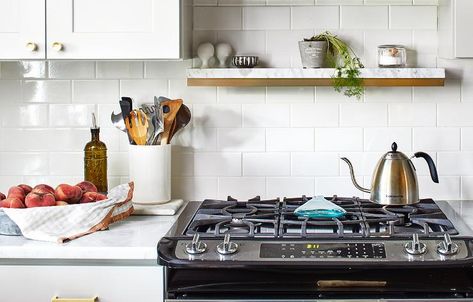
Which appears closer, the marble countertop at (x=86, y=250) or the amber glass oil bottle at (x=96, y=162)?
the marble countertop at (x=86, y=250)

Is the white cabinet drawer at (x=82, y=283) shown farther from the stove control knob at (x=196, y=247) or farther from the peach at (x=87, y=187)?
the peach at (x=87, y=187)

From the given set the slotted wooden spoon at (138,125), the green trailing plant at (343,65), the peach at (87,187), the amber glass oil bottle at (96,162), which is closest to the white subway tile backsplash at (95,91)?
the amber glass oil bottle at (96,162)

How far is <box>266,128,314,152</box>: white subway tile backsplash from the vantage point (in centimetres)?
315

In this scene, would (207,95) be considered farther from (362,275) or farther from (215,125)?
(362,275)

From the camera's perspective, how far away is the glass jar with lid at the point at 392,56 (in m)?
2.97

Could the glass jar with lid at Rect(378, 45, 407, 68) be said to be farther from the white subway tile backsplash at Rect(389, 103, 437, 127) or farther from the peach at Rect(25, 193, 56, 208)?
the peach at Rect(25, 193, 56, 208)

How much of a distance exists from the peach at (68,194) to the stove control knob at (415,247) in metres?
1.06

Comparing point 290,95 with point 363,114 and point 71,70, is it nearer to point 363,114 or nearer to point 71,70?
point 363,114

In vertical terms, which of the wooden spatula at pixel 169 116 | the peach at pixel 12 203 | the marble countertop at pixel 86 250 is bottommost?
the marble countertop at pixel 86 250

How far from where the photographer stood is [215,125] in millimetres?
3156

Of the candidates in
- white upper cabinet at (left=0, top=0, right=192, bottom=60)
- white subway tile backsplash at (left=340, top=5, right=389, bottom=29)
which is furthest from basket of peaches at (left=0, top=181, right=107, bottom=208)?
white subway tile backsplash at (left=340, top=5, right=389, bottom=29)

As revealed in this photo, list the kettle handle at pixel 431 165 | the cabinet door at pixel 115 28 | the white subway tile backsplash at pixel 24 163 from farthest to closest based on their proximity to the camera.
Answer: the white subway tile backsplash at pixel 24 163
the kettle handle at pixel 431 165
the cabinet door at pixel 115 28

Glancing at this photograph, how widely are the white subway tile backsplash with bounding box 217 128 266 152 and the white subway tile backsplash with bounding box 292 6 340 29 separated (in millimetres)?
439

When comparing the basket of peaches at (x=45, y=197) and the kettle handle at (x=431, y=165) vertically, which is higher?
the kettle handle at (x=431, y=165)
